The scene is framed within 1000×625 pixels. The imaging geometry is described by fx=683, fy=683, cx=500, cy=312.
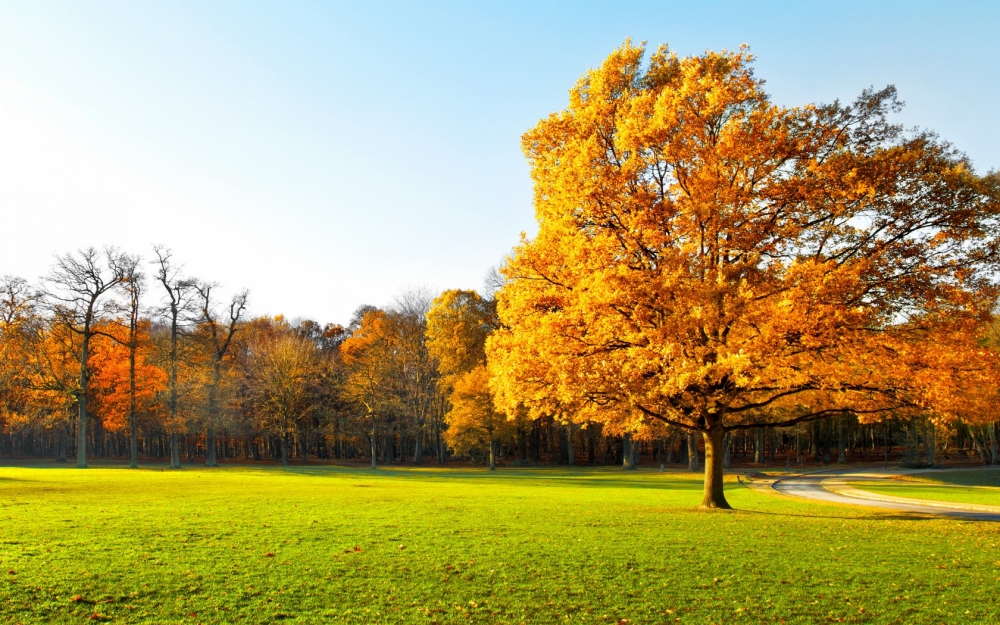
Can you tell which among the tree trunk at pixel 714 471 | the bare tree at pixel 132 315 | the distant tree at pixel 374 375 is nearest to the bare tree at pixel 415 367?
the distant tree at pixel 374 375

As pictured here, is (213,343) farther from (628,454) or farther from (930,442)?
(930,442)

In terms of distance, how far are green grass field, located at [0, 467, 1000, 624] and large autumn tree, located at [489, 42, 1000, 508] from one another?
10.7ft

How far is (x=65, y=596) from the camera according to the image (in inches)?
302

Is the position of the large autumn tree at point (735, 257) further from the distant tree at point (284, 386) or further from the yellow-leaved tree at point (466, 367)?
the distant tree at point (284, 386)

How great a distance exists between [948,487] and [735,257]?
28344 millimetres

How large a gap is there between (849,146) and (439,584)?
13.8 m

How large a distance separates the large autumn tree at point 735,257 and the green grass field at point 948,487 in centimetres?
1409

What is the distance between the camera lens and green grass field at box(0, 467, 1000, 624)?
7727 mm

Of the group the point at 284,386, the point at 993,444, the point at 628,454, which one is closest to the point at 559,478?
the point at 628,454

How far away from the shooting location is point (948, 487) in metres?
35.9

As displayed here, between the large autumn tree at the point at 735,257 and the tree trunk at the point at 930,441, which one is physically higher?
the large autumn tree at the point at 735,257

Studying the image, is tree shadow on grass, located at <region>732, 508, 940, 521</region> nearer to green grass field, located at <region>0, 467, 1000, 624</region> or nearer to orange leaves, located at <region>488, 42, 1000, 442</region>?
green grass field, located at <region>0, 467, 1000, 624</region>

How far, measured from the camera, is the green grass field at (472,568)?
7727 mm

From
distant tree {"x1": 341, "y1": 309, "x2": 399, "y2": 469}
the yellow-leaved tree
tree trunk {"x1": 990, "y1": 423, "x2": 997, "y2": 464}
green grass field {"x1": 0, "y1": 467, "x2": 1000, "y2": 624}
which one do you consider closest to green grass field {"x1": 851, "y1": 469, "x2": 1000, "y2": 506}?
green grass field {"x1": 0, "y1": 467, "x2": 1000, "y2": 624}
